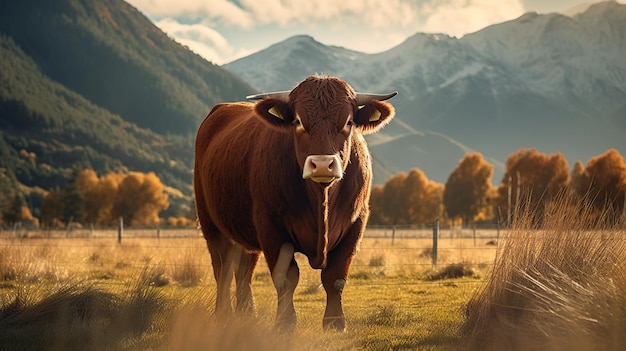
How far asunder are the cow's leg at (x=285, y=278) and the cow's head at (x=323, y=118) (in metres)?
1.02

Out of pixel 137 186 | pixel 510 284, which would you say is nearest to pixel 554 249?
pixel 510 284

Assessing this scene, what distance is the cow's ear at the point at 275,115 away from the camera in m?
7.92

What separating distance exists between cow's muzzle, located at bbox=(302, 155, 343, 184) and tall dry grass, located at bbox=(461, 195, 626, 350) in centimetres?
199

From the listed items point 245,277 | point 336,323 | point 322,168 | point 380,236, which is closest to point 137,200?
point 380,236

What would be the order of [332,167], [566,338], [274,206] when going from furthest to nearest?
[274,206] < [332,167] < [566,338]

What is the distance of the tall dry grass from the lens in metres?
5.47

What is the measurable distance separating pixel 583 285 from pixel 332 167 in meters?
2.52

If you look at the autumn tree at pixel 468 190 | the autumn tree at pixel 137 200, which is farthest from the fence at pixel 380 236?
the autumn tree at pixel 137 200

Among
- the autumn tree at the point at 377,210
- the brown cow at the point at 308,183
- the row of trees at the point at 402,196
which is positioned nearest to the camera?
the brown cow at the point at 308,183

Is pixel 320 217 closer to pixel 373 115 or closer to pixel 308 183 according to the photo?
pixel 308 183

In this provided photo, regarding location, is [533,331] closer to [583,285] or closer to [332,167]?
[583,285]

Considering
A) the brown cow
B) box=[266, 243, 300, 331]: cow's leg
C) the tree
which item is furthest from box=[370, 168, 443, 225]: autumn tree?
box=[266, 243, 300, 331]: cow's leg

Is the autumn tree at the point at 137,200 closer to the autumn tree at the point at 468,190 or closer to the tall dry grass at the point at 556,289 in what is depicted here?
the autumn tree at the point at 468,190

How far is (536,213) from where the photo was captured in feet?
25.9
